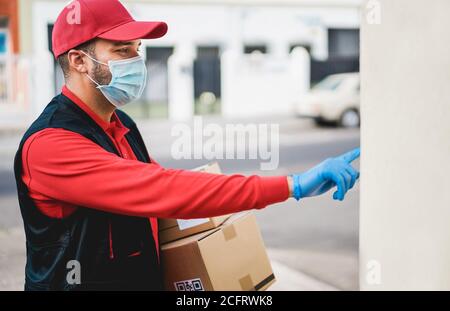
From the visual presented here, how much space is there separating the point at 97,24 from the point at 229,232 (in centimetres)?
89

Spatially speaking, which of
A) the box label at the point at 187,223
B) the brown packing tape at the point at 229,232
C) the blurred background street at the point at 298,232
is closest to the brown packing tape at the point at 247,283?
the brown packing tape at the point at 229,232

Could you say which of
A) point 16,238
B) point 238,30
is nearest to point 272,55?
point 238,30

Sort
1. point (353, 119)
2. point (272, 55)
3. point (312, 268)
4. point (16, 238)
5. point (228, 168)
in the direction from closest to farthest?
point (312, 268)
point (16, 238)
point (228, 168)
point (353, 119)
point (272, 55)

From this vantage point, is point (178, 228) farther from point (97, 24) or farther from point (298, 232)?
point (298, 232)

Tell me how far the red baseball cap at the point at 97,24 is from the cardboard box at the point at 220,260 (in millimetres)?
731

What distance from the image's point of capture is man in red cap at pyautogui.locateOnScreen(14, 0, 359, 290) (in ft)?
5.60

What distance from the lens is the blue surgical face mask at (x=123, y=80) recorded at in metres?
2.01

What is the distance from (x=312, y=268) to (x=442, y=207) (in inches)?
106

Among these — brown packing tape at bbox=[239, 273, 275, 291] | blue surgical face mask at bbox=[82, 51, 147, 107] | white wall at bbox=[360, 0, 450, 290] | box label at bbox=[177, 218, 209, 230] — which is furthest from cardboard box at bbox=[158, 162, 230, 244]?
white wall at bbox=[360, 0, 450, 290]

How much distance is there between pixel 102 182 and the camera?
1.71 meters

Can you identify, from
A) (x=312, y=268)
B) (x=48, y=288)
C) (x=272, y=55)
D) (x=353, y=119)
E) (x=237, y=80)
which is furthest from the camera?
(x=272, y=55)

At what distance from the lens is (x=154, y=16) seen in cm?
1673
